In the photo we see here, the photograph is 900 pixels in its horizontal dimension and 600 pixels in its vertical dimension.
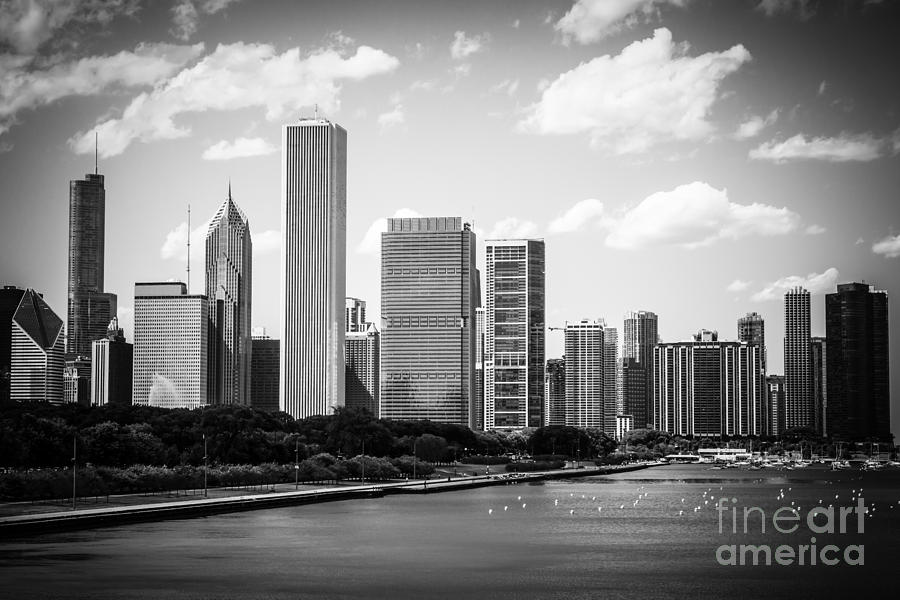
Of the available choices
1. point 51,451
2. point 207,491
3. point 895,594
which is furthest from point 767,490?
point 895,594

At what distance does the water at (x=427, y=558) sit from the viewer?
69250 mm

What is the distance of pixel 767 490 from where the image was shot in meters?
184

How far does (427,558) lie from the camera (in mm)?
84250

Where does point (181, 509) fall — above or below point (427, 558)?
above

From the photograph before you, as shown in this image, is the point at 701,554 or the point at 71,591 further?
the point at 701,554

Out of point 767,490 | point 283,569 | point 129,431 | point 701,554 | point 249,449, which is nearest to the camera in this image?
point 283,569

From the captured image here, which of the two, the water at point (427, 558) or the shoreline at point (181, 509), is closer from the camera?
the water at point (427, 558)

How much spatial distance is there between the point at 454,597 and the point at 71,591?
19001 millimetres

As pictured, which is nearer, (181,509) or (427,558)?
(427,558)

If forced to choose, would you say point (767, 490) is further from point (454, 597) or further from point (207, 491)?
point (454, 597)

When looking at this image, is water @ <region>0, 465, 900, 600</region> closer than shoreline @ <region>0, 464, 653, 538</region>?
Yes

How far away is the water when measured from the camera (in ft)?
227

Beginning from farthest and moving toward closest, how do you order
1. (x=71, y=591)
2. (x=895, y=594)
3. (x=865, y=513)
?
(x=865, y=513) → (x=895, y=594) → (x=71, y=591)

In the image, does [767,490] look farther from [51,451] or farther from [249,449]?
[51,451]
